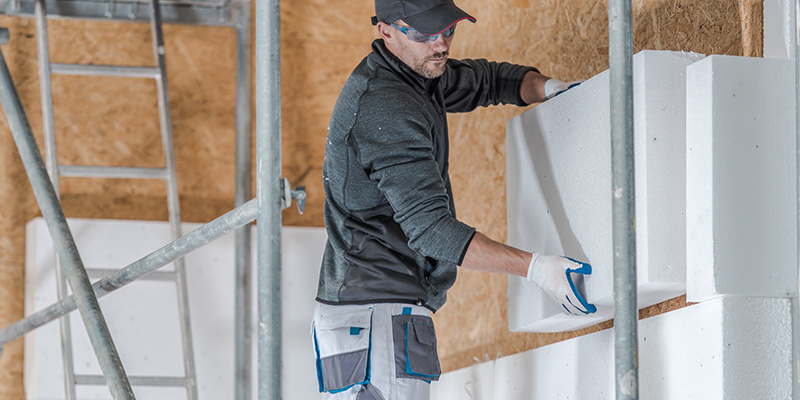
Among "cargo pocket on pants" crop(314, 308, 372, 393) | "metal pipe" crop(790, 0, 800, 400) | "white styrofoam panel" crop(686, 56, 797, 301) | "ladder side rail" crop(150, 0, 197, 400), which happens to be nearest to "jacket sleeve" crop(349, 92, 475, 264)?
"cargo pocket on pants" crop(314, 308, 372, 393)

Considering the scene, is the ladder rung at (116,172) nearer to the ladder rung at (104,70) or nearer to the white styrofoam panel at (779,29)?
the ladder rung at (104,70)

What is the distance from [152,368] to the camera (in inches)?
152

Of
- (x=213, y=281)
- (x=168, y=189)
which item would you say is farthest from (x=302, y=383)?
(x=168, y=189)

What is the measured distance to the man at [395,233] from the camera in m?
2.12

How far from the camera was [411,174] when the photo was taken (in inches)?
83.7

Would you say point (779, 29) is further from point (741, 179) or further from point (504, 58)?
point (504, 58)

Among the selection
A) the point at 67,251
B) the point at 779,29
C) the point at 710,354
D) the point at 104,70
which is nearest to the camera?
the point at 710,354

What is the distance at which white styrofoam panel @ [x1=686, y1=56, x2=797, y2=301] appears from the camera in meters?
1.81

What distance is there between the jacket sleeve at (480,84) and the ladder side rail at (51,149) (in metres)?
1.80


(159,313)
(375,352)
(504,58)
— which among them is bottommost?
(375,352)

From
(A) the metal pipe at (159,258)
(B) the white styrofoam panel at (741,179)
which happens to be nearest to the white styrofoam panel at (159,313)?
(A) the metal pipe at (159,258)

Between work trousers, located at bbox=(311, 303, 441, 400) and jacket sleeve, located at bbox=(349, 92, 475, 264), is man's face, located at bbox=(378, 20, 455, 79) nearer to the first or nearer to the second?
jacket sleeve, located at bbox=(349, 92, 475, 264)

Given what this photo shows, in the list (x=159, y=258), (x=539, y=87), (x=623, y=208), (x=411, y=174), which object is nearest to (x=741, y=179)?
(x=623, y=208)

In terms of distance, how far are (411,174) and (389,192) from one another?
69 mm
